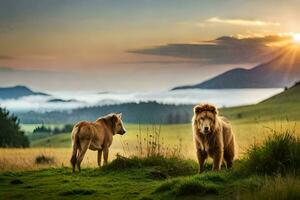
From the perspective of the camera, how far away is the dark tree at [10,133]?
59.6 m

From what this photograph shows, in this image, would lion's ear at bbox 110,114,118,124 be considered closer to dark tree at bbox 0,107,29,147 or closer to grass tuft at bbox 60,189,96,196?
grass tuft at bbox 60,189,96,196

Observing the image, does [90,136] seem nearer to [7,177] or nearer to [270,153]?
[7,177]

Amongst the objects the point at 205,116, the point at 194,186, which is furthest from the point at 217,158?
the point at 194,186

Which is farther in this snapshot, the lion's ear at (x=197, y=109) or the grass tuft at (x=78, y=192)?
the lion's ear at (x=197, y=109)

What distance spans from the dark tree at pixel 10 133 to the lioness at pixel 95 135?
1506 inches

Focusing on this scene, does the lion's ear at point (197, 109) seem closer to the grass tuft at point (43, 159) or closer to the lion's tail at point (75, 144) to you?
the lion's tail at point (75, 144)

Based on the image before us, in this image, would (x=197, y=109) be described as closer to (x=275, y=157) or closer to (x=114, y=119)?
(x=275, y=157)

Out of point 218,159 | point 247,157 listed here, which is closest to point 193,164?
point 218,159

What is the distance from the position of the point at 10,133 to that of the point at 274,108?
104 ft

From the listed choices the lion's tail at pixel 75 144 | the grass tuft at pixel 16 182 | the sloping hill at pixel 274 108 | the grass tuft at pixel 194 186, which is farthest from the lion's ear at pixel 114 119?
the sloping hill at pixel 274 108

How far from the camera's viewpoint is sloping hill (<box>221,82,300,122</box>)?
70.0 m

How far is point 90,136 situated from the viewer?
19.1 m

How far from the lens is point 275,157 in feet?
47.6

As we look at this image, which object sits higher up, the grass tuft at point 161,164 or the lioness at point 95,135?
the lioness at point 95,135
